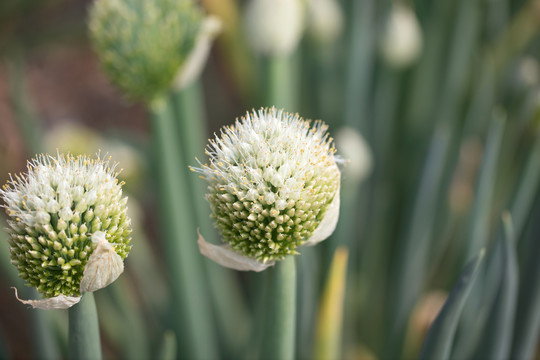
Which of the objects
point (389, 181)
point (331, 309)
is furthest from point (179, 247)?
point (389, 181)

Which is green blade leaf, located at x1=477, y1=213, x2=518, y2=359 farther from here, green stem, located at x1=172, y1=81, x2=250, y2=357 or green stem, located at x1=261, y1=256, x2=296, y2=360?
green stem, located at x1=172, y1=81, x2=250, y2=357

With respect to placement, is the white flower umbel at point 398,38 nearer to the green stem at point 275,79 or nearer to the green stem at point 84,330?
the green stem at point 275,79

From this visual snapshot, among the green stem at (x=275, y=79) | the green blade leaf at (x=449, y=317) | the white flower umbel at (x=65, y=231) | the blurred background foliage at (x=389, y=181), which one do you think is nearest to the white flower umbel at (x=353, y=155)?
the blurred background foliage at (x=389, y=181)

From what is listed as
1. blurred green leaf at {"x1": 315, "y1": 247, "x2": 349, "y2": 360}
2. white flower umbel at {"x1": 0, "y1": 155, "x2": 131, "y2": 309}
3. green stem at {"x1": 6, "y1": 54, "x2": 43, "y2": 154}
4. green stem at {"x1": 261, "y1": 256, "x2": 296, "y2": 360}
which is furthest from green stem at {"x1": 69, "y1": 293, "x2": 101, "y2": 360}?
green stem at {"x1": 6, "y1": 54, "x2": 43, "y2": 154}

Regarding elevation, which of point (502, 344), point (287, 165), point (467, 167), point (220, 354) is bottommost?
point (220, 354)

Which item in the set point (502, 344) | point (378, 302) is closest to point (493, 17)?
point (378, 302)

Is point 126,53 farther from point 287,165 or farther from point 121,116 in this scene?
point 121,116

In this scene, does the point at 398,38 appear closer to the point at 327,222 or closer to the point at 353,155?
the point at 353,155

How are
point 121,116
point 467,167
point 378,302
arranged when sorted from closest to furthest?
point 378,302 → point 467,167 → point 121,116
